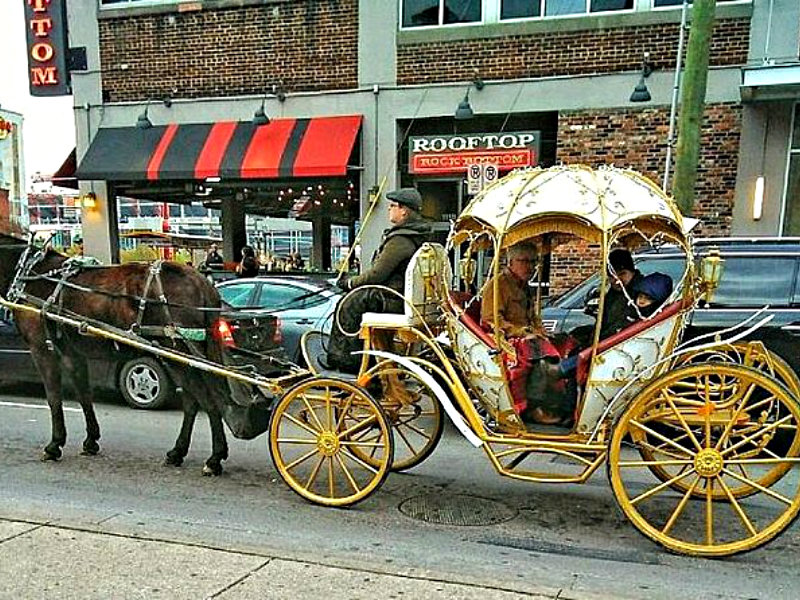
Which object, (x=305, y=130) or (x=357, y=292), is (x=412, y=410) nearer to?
(x=357, y=292)

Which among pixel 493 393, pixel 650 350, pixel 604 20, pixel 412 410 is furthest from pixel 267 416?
pixel 604 20

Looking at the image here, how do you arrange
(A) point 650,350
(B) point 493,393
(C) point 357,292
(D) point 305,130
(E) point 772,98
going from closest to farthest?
1. (A) point 650,350
2. (B) point 493,393
3. (C) point 357,292
4. (E) point 772,98
5. (D) point 305,130

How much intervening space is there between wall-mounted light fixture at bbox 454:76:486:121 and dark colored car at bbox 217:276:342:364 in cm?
515

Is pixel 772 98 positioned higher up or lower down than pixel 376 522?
higher up

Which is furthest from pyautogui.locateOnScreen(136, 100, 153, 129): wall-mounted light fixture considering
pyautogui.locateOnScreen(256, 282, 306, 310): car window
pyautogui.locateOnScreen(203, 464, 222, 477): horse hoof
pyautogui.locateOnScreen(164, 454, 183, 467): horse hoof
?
pyautogui.locateOnScreen(203, 464, 222, 477): horse hoof

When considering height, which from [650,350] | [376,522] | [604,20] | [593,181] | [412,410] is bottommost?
[376,522]

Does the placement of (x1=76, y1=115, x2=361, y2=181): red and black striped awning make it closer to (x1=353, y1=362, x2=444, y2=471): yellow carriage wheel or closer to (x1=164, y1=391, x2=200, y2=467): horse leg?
(x1=164, y1=391, x2=200, y2=467): horse leg

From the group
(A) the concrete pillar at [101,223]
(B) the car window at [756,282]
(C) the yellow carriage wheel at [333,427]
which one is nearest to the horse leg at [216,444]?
(C) the yellow carriage wheel at [333,427]

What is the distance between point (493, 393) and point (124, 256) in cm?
1590

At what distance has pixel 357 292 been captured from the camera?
5492mm

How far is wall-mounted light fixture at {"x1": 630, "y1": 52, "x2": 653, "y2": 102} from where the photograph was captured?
39.0 ft

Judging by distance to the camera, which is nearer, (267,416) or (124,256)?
(267,416)

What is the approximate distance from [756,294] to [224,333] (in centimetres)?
472

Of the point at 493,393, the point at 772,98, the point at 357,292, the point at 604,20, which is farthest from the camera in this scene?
the point at 604,20
